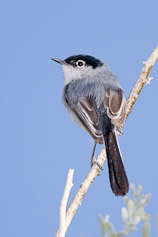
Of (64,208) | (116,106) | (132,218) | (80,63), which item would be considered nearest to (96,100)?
(116,106)

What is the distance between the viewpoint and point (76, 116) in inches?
55.0

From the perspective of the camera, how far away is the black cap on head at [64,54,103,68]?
163cm

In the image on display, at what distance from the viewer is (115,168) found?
0.87 m

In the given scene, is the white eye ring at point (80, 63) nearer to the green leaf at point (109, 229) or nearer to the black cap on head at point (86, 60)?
the black cap on head at point (86, 60)

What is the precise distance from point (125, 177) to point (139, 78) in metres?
0.60

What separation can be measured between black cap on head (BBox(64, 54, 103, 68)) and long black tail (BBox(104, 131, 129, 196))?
57 cm

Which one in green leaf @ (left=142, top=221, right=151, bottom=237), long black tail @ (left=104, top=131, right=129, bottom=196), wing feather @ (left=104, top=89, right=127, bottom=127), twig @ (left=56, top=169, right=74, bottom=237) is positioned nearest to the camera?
green leaf @ (left=142, top=221, right=151, bottom=237)

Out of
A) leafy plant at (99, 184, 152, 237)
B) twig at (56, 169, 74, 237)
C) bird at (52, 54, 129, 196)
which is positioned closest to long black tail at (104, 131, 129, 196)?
bird at (52, 54, 129, 196)

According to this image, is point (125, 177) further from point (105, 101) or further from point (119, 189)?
point (105, 101)

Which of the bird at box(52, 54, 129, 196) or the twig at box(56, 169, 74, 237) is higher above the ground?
the bird at box(52, 54, 129, 196)

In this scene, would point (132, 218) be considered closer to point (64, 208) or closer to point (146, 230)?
point (146, 230)

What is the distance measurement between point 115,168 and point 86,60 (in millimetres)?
913

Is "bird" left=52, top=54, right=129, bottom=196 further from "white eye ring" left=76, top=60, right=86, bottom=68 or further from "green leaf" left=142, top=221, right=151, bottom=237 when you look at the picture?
"green leaf" left=142, top=221, right=151, bottom=237

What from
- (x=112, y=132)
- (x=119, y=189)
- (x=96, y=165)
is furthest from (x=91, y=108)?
(x=119, y=189)
